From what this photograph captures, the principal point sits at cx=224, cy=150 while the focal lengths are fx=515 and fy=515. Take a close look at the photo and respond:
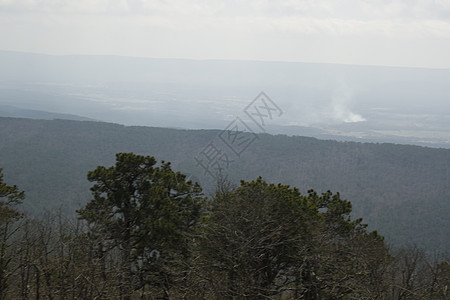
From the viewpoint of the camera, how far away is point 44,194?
6275cm

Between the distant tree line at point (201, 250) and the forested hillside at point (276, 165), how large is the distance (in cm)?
3983

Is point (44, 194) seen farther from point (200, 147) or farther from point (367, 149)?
point (367, 149)

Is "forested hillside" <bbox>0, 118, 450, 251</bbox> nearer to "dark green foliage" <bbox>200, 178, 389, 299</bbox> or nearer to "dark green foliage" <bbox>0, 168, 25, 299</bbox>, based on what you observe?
"dark green foliage" <bbox>0, 168, 25, 299</bbox>

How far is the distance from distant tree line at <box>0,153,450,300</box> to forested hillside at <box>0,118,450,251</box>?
39.8 meters

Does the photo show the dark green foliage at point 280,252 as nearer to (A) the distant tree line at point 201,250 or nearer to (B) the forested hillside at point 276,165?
(A) the distant tree line at point 201,250

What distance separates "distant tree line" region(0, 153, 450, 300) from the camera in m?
12.5

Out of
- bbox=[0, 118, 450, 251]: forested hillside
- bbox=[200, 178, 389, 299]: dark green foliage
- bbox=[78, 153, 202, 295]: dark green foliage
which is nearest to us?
bbox=[200, 178, 389, 299]: dark green foliage

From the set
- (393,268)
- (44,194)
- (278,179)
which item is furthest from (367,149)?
(393,268)

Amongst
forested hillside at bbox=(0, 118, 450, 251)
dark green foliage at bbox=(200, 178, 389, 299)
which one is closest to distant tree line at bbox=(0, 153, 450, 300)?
dark green foliage at bbox=(200, 178, 389, 299)

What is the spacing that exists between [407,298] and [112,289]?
8462mm

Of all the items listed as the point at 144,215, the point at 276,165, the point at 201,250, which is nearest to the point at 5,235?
the point at 144,215

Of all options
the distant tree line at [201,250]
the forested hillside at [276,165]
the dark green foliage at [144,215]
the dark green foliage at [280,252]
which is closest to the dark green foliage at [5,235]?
the distant tree line at [201,250]

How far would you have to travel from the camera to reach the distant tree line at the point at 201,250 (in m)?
12.5

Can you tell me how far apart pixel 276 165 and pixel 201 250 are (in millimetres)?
72480
